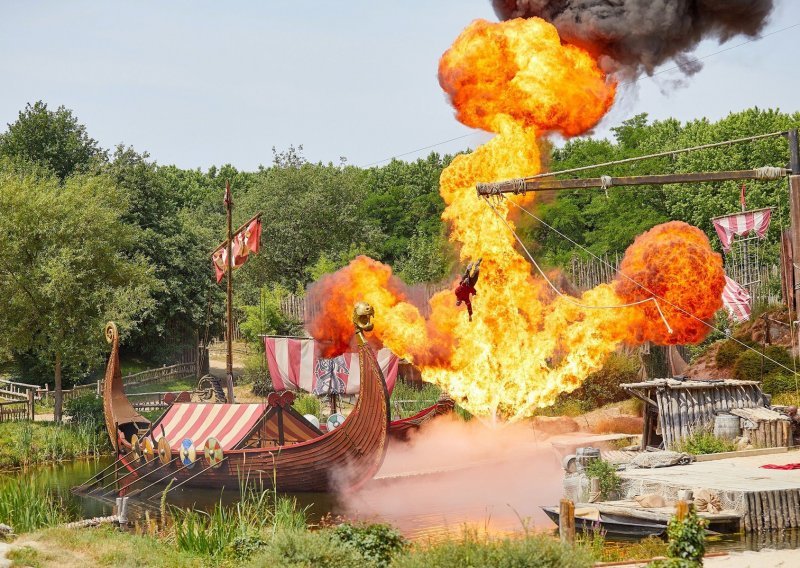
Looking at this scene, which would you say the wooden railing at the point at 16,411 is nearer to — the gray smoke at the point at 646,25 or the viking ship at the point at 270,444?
the viking ship at the point at 270,444

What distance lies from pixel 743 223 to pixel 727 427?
14.3 metres

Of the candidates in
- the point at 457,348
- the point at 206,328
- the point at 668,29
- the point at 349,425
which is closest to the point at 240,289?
the point at 206,328

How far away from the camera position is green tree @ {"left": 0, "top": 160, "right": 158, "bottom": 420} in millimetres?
33375

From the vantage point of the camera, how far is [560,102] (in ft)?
68.7

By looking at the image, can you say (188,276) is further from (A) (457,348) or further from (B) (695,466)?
(B) (695,466)

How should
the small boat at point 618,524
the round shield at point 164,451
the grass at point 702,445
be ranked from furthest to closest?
the round shield at point 164,451
the grass at point 702,445
the small boat at point 618,524

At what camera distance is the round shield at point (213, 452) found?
22.3m

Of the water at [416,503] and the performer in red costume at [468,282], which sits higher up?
the performer in red costume at [468,282]

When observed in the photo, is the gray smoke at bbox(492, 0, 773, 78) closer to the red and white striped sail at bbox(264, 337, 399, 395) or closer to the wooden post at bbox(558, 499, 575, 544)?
the wooden post at bbox(558, 499, 575, 544)

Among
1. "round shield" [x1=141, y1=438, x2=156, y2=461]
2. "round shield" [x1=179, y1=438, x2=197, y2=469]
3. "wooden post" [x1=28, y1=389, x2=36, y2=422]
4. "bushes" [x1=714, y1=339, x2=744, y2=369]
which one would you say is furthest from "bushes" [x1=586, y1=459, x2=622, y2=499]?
"wooden post" [x1=28, y1=389, x2=36, y2=422]

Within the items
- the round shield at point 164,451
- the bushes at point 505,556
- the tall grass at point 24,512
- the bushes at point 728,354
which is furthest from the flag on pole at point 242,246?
the bushes at point 505,556

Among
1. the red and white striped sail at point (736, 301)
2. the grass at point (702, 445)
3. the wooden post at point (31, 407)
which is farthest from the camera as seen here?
A: the wooden post at point (31, 407)

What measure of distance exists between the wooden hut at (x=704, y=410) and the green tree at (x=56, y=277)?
20488 millimetres

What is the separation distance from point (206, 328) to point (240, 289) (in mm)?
3533
